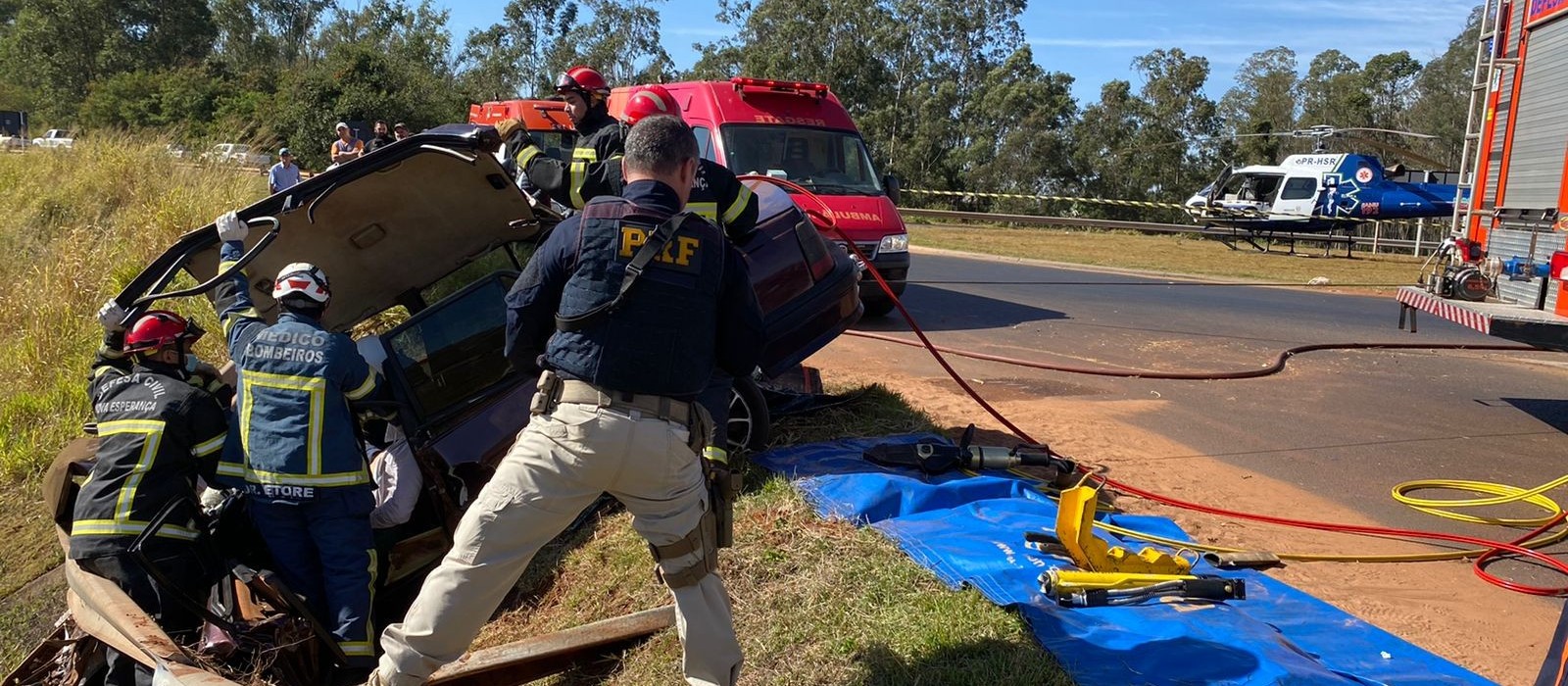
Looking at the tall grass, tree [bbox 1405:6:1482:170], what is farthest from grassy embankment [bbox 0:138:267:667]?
tree [bbox 1405:6:1482:170]

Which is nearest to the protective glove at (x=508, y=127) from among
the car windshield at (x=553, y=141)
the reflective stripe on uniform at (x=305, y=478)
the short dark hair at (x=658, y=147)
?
the reflective stripe on uniform at (x=305, y=478)

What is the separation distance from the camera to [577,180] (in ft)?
16.3

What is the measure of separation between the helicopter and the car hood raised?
20639 millimetres

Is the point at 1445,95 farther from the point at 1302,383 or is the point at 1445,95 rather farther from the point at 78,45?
the point at 78,45

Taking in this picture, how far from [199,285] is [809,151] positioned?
737cm

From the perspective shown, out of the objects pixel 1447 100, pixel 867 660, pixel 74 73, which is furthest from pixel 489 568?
pixel 74 73

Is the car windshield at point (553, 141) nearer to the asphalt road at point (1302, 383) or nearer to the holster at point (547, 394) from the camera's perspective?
the asphalt road at point (1302, 383)

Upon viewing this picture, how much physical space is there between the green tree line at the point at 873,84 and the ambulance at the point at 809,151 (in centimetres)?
2164

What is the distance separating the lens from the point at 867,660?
357cm

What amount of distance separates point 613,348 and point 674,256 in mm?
324

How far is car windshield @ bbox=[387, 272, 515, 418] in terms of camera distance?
5.39 meters

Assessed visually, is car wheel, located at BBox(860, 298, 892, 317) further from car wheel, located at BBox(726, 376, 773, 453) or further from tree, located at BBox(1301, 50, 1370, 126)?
tree, located at BBox(1301, 50, 1370, 126)

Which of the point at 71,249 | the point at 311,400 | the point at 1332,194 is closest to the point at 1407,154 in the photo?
the point at 1332,194

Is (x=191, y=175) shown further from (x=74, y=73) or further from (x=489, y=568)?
(x=74, y=73)
